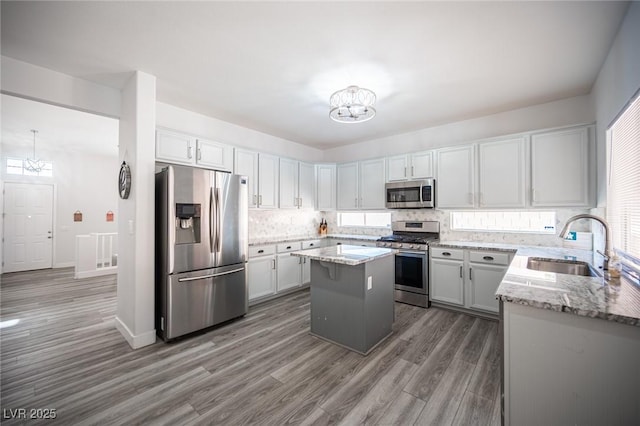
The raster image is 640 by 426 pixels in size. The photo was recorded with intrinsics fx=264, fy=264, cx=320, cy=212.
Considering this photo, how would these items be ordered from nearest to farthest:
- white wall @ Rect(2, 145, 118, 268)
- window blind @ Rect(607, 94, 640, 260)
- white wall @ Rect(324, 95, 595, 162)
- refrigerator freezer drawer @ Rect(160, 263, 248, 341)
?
window blind @ Rect(607, 94, 640, 260) → refrigerator freezer drawer @ Rect(160, 263, 248, 341) → white wall @ Rect(324, 95, 595, 162) → white wall @ Rect(2, 145, 118, 268)

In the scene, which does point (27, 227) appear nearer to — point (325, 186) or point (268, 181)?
point (268, 181)

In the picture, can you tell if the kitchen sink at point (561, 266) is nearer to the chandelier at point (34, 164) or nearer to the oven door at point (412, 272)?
the oven door at point (412, 272)

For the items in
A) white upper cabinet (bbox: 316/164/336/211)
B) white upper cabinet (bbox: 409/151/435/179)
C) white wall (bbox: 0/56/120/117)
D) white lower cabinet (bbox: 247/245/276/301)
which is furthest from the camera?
white upper cabinet (bbox: 316/164/336/211)

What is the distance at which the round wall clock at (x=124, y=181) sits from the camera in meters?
2.86

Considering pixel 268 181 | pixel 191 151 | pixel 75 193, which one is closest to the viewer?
pixel 191 151

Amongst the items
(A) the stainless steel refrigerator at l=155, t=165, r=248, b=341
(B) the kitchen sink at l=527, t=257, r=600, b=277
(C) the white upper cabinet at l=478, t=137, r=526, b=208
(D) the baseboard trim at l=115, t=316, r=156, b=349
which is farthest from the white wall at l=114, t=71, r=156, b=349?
(C) the white upper cabinet at l=478, t=137, r=526, b=208

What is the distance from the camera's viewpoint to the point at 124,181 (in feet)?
9.57

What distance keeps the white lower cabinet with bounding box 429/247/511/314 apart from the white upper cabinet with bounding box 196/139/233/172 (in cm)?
321

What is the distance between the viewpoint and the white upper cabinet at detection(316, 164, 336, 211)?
5246 millimetres

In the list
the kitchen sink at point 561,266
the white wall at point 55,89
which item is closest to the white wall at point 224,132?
the white wall at point 55,89

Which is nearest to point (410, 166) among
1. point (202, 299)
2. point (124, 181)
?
point (202, 299)

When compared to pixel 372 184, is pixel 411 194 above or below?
below

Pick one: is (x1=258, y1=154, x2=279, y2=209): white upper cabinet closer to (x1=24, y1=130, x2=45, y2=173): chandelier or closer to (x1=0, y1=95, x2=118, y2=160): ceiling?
(x1=0, y1=95, x2=118, y2=160): ceiling

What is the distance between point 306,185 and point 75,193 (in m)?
6.44
